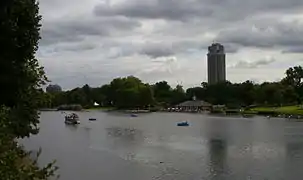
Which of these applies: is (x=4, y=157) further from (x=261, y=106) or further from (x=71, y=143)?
(x=261, y=106)

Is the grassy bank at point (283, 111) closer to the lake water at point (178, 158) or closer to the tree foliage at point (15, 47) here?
the lake water at point (178, 158)

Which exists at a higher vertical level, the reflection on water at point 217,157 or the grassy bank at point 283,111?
the grassy bank at point 283,111

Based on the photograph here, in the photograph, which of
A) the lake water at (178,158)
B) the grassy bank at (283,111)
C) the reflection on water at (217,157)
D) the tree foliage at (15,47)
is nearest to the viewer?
the tree foliage at (15,47)

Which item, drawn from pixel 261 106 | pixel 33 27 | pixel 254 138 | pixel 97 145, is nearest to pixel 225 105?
pixel 261 106

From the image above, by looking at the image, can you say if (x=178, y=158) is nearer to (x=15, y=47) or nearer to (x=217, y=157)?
(x=217, y=157)

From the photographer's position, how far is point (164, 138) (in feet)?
252

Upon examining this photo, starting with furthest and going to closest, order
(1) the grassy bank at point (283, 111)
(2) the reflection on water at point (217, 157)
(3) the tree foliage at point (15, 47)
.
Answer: (1) the grassy bank at point (283, 111) < (2) the reflection on water at point (217, 157) < (3) the tree foliage at point (15, 47)

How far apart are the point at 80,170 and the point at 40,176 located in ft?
95.6

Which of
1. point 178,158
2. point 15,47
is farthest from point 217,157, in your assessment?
point 15,47

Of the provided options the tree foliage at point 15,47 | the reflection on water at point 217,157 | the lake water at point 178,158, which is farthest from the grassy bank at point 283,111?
the tree foliage at point 15,47

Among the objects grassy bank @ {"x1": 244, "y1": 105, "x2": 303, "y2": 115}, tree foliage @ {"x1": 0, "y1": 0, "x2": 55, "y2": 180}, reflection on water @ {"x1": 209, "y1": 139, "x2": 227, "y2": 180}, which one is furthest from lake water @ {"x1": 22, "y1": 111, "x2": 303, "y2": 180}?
grassy bank @ {"x1": 244, "y1": 105, "x2": 303, "y2": 115}

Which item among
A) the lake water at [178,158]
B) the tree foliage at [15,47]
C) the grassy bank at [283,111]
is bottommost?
the lake water at [178,158]

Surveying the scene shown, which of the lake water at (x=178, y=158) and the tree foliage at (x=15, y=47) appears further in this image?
the lake water at (x=178, y=158)

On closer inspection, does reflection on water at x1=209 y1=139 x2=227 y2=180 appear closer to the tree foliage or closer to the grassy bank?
the tree foliage
